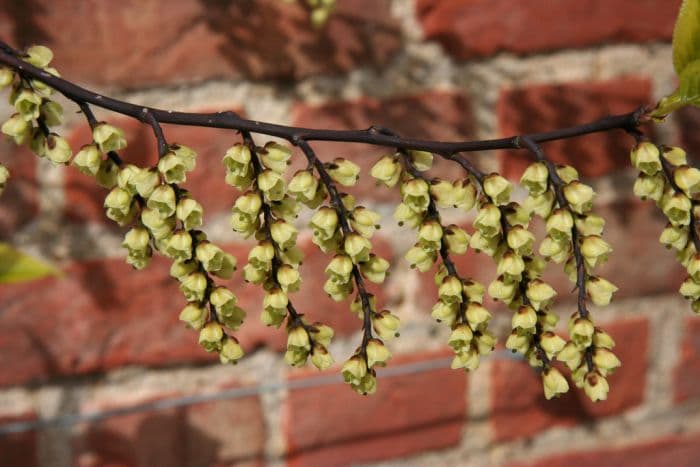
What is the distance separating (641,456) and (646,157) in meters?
0.56

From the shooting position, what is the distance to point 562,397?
0.71m

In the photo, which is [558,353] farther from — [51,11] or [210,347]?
[51,11]

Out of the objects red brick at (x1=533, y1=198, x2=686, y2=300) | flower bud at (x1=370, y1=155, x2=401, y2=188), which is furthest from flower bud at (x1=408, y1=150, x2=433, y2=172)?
red brick at (x1=533, y1=198, x2=686, y2=300)

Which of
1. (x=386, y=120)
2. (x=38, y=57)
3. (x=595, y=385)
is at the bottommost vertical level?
(x=595, y=385)

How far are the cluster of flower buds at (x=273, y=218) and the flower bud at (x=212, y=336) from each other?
18mm

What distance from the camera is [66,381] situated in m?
0.58

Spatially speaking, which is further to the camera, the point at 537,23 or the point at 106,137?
the point at 537,23

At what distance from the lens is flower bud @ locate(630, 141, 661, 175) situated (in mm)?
277

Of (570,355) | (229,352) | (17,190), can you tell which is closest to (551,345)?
(570,355)

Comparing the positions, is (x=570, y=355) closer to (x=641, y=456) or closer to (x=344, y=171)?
(x=344, y=171)

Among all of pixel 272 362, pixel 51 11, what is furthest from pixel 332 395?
pixel 51 11

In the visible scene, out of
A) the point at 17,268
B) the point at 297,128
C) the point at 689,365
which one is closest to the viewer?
the point at 297,128

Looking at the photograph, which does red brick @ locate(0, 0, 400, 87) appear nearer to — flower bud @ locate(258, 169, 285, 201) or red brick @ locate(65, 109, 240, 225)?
red brick @ locate(65, 109, 240, 225)

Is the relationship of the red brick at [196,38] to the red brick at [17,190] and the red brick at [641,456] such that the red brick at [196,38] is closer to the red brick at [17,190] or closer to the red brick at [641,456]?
the red brick at [17,190]
